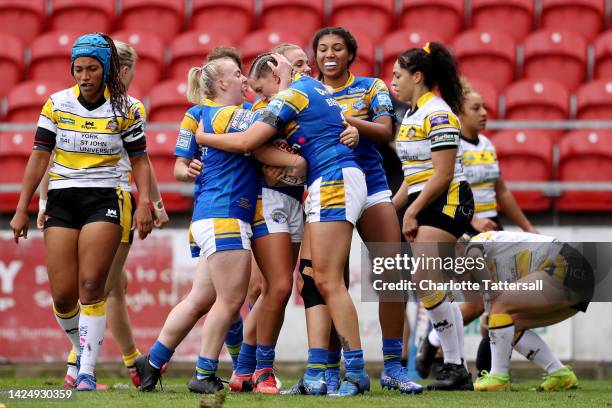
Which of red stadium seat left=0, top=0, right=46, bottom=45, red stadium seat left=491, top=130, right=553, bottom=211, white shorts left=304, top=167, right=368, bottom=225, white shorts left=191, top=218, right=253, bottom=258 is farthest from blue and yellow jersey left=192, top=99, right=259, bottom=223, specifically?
red stadium seat left=0, top=0, right=46, bottom=45

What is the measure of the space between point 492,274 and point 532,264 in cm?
27

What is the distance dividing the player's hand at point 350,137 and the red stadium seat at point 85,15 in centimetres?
834

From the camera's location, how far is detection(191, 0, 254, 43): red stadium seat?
13883 millimetres

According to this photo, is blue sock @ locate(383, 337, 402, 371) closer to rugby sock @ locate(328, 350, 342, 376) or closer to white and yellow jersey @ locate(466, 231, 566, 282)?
rugby sock @ locate(328, 350, 342, 376)

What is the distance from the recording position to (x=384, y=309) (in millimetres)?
6852

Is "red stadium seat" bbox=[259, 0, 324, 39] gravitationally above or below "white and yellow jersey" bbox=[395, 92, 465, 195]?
above

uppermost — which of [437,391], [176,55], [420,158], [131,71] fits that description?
[176,55]

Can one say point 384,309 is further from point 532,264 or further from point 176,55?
point 176,55

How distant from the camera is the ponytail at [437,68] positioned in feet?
24.0

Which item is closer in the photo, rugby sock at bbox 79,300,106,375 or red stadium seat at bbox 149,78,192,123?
rugby sock at bbox 79,300,106,375

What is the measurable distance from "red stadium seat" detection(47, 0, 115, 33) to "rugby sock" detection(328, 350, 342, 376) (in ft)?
27.1

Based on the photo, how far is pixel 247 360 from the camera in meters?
6.91

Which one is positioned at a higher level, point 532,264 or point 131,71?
point 131,71

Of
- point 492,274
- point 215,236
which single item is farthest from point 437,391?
point 215,236
